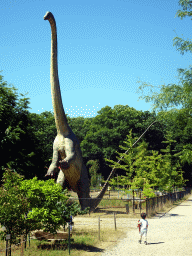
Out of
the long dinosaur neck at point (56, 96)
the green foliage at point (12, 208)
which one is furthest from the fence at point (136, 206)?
the green foliage at point (12, 208)

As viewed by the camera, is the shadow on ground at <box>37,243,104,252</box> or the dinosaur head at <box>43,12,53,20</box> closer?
the shadow on ground at <box>37,243,104,252</box>

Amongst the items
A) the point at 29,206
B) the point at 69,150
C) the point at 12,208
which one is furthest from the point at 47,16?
the point at 12,208

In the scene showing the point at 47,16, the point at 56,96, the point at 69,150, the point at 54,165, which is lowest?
the point at 54,165

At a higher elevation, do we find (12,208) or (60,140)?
(60,140)

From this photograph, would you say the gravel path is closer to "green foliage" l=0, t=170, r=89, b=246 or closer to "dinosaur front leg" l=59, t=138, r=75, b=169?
"green foliage" l=0, t=170, r=89, b=246

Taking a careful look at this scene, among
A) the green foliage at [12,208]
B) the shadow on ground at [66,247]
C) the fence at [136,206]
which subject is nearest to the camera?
the green foliage at [12,208]

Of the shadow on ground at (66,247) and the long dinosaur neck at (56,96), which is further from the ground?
the long dinosaur neck at (56,96)

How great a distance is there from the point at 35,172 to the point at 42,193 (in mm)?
15661

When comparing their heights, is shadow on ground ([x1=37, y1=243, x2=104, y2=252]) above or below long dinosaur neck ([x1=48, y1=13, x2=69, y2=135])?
below

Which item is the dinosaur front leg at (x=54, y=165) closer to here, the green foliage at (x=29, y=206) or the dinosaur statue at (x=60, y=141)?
the dinosaur statue at (x=60, y=141)

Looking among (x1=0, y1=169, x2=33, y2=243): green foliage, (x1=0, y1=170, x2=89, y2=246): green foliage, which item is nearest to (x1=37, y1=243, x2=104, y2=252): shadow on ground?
(x1=0, y1=170, x2=89, y2=246): green foliage

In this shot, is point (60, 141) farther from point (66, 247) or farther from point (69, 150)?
point (66, 247)

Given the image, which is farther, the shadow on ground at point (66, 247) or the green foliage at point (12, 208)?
the shadow on ground at point (66, 247)

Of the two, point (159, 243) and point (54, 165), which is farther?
point (54, 165)
